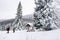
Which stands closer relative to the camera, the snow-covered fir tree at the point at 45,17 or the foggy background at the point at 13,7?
the snow-covered fir tree at the point at 45,17

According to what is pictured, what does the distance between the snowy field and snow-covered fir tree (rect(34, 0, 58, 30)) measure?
113 millimetres

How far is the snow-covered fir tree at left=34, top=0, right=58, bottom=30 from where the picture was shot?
9.33 feet

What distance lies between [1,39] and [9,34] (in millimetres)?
203

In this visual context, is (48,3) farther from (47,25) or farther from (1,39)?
(1,39)

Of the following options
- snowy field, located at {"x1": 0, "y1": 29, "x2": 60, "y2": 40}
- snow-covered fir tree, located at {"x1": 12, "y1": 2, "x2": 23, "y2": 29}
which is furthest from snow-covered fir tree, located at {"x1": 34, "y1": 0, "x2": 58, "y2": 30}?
snow-covered fir tree, located at {"x1": 12, "y1": 2, "x2": 23, "y2": 29}

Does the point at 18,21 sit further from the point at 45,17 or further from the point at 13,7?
the point at 45,17

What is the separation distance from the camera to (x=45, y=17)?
287 cm

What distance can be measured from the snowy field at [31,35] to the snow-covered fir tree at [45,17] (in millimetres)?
113

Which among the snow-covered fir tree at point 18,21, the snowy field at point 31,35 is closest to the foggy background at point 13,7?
the snow-covered fir tree at point 18,21

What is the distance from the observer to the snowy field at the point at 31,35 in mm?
2811

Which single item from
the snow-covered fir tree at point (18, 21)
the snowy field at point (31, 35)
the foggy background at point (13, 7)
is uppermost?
the foggy background at point (13, 7)

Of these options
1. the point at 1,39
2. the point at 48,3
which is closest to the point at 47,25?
the point at 48,3

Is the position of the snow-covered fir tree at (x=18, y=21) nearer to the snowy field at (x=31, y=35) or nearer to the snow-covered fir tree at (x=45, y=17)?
the snowy field at (x=31, y=35)

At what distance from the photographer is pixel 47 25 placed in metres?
2.85
